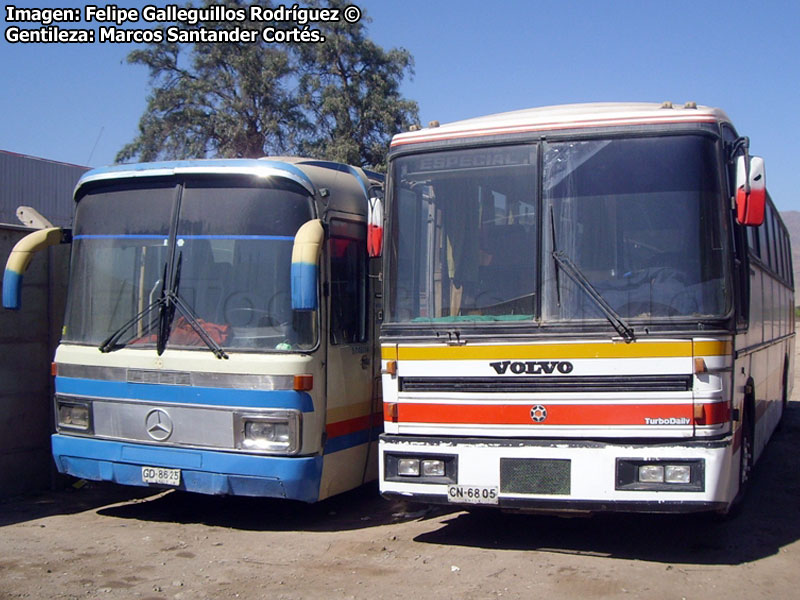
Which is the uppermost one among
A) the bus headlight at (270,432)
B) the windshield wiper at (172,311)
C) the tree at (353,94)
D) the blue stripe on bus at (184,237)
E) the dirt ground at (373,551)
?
the tree at (353,94)

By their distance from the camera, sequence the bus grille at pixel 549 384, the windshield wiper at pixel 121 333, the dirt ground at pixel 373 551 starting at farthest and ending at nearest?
the windshield wiper at pixel 121 333
the bus grille at pixel 549 384
the dirt ground at pixel 373 551

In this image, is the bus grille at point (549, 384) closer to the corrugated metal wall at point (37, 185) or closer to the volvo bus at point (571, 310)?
the volvo bus at point (571, 310)

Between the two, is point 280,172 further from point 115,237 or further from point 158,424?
point 158,424

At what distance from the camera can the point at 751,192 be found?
19.5ft

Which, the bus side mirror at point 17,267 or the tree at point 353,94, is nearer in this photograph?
the bus side mirror at point 17,267

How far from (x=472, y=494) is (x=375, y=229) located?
7.26 feet

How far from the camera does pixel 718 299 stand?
19.2 ft

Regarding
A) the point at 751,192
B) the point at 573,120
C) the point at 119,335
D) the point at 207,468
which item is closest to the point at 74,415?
the point at 119,335

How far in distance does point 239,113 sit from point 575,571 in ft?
79.2

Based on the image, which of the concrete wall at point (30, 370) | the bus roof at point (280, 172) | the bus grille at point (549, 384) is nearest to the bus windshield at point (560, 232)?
the bus grille at point (549, 384)

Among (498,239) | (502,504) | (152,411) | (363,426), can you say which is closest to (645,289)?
(498,239)

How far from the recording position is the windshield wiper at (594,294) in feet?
19.2

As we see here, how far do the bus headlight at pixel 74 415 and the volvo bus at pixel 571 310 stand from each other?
278cm

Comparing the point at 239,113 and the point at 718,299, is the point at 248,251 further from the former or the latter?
the point at 239,113
